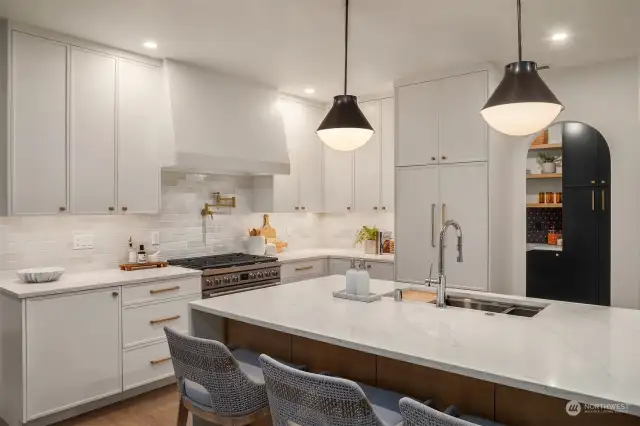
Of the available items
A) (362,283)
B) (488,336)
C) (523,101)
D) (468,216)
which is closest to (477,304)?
(362,283)

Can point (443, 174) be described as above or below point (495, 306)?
above

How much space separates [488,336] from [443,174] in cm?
252

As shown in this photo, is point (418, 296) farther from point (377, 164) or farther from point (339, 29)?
point (377, 164)

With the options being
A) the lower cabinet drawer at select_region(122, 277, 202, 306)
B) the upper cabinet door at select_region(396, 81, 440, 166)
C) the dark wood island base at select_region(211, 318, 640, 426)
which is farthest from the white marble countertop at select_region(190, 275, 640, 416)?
the upper cabinet door at select_region(396, 81, 440, 166)

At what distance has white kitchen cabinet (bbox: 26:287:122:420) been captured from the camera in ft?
9.46

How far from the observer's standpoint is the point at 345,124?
8.39 feet

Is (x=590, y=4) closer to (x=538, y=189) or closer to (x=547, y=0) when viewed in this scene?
(x=547, y=0)

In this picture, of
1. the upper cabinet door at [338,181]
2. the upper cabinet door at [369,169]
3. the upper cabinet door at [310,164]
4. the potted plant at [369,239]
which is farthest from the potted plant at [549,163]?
the upper cabinet door at [310,164]

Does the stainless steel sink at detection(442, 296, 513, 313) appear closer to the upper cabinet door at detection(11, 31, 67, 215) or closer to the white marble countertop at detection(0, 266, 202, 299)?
the white marble countertop at detection(0, 266, 202, 299)

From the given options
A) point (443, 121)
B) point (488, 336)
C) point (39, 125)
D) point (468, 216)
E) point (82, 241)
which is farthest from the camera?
point (443, 121)

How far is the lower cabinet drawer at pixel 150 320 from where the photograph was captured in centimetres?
332

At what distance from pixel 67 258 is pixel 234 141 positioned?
64.7 inches

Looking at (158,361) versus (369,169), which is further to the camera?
(369,169)

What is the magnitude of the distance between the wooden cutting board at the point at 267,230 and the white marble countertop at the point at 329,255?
0.75ft
